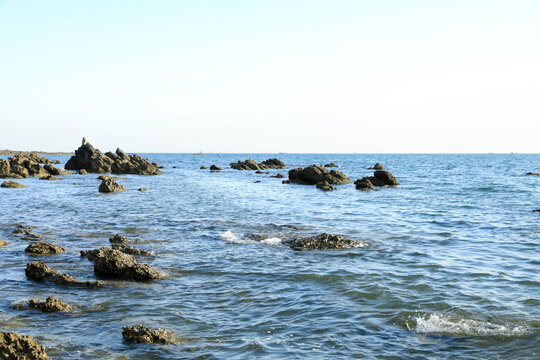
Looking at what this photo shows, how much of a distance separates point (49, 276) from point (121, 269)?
1776 mm

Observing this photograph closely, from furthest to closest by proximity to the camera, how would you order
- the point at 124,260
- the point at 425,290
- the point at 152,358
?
the point at 124,260 < the point at 425,290 < the point at 152,358

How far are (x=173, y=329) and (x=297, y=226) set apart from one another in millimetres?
13270

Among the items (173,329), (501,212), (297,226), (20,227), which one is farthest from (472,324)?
(501,212)

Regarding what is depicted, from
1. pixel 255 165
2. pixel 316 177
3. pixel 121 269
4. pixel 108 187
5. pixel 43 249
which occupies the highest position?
pixel 255 165

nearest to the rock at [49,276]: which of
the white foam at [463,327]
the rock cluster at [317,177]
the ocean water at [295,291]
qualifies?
the ocean water at [295,291]

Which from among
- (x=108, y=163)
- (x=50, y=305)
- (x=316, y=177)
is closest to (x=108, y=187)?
(x=316, y=177)

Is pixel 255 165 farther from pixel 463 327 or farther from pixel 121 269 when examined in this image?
pixel 463 327

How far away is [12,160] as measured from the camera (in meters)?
62.1

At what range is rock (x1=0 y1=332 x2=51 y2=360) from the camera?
6.22 meters

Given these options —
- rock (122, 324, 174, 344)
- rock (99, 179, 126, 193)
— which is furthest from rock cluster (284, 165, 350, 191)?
rock (122, 324, 174, 344)

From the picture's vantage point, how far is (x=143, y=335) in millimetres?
7742

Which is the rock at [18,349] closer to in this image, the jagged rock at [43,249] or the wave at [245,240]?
the jagged rock at [43,249]

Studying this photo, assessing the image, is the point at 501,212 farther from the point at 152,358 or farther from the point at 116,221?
the point at 152,358

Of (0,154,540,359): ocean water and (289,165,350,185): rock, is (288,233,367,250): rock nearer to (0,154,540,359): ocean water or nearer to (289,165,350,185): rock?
(0,154,540,359): ocean water
